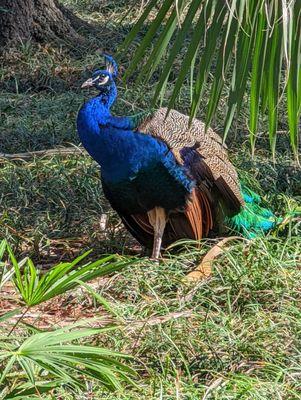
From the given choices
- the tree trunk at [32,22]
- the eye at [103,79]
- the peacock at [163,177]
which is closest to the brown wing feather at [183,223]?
the peacock at [163,177]

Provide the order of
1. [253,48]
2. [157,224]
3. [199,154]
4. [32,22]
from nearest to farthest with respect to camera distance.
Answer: [253,48], [199,154], [157,224], [32,22]

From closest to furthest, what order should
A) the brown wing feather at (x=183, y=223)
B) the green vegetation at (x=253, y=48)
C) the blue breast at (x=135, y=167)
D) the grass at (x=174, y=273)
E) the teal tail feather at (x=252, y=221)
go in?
the green vegetation at (x=253, y=48)
the grass at (x=174, y=273)
the blue breast at (x=135, y=167)
the brown wing feather at (x=183, y=223)
the teal tail feather at (x=252, y=221)

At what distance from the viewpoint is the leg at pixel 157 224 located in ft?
17.5

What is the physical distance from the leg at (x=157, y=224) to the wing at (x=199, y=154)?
28 centimetres

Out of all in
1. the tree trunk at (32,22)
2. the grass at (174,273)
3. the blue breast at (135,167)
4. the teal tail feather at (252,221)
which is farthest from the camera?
the tree trunk at (32,22)

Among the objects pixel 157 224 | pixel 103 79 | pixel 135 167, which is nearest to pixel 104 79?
pixel 103 79

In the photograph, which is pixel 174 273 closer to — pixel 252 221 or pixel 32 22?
pixel 252 221

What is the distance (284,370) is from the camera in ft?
11.6

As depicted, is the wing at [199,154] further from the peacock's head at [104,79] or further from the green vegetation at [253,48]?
the green vegetation at [253,48]

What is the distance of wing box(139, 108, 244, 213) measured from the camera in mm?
5227

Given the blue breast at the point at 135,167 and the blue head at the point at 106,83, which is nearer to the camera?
the blue breast at the point at 135,167

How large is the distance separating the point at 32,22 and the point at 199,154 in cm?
422

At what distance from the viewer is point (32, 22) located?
9.05 meters

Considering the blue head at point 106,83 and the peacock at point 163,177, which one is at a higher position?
the blue head at point 106,83
